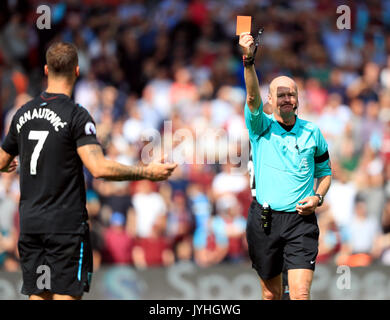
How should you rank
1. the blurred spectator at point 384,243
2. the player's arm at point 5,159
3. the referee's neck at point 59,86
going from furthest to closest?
the blurred spectator at point 384,243, the player's arm at point 5,159, the referee's neck at point 59,86

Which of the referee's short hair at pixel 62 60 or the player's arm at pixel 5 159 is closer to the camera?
the referee's short hair at pixel 62 60

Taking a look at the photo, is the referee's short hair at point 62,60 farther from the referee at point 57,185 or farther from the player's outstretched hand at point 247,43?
the player's outstretched hand at point 247,43

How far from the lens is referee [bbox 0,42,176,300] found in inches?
218

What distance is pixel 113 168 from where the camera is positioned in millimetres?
5422

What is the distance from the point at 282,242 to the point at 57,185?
2.32m

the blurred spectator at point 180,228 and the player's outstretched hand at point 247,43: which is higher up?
the player's outstretched hand at point 247,43

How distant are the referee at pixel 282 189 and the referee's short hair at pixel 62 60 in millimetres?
1752

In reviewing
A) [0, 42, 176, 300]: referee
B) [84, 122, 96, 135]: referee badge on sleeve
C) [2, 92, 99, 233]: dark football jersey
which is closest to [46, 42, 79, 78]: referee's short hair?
Result: [0, 42, 176, 300]: referee

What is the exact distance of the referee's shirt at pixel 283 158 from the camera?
6926mm

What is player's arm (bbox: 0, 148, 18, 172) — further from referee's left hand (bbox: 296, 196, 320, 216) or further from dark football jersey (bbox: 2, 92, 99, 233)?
referee's left hand (bbox: 296, 196, 320, 216)

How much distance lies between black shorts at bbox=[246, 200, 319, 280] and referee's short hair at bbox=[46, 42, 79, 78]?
2342mm

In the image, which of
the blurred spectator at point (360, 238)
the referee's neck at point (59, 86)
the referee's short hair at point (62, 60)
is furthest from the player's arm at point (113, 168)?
the blurred spectator at point (360, 238)

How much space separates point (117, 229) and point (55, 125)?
237 inches

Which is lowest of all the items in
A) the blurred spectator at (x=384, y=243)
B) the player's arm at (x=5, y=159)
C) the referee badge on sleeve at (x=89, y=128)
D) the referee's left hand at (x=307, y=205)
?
the blurred spectator at (x=384, y=243)
